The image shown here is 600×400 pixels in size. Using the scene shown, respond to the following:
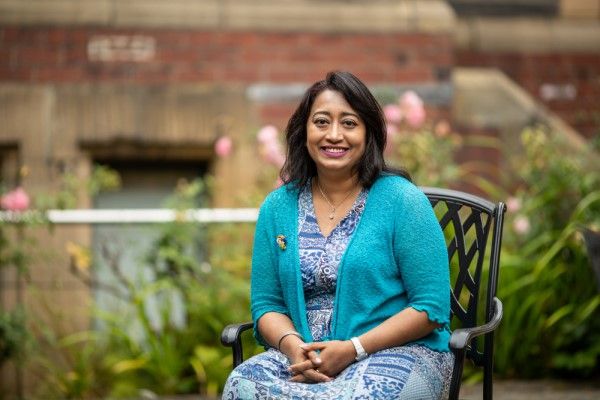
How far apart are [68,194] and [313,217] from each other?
10.4 feet

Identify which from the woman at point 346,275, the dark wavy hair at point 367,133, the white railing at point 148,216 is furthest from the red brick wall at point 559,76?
the woman at point 346,275

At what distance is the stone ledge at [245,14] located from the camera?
7.64 meters

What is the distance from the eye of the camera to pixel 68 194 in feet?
22.3

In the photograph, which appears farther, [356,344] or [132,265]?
[132,265]

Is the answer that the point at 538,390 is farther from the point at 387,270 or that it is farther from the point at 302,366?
the point at 302,366

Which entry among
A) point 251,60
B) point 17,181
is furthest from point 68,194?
point 251,60

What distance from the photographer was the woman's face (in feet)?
12.7

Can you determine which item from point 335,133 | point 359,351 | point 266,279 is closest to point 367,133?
point 335,133

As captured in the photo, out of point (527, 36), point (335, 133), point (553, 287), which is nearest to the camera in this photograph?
point (335, 133)

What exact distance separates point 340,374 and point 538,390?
273cm

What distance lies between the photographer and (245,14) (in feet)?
25.7

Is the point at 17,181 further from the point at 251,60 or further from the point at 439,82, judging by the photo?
the point at 439,82

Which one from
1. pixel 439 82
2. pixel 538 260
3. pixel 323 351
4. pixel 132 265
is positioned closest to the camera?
pixel 323 351

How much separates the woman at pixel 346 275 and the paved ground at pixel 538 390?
2147mm
